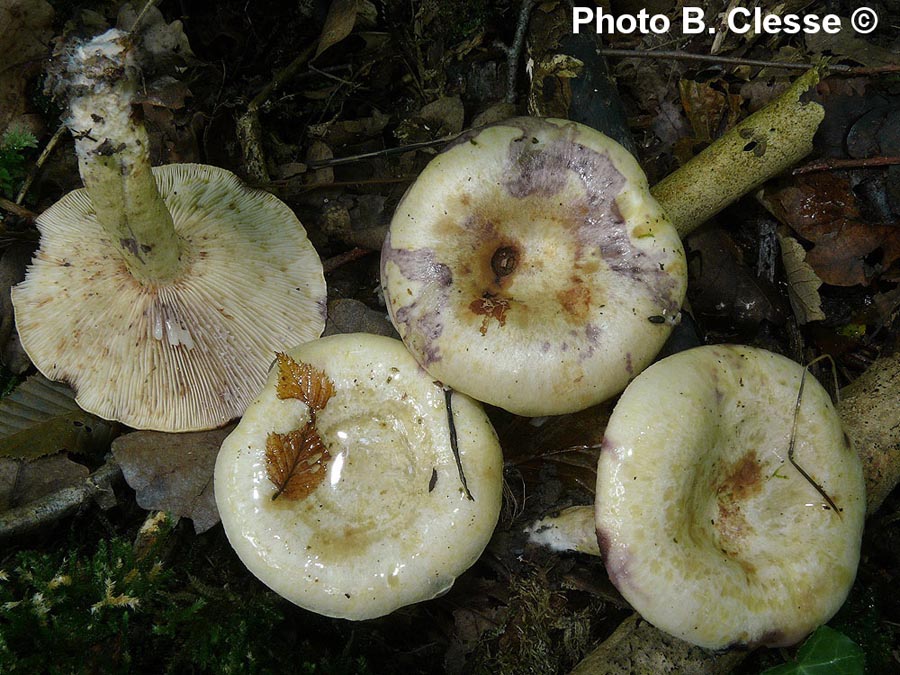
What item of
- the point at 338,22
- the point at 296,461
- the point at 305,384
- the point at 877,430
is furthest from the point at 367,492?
the point at 338,22

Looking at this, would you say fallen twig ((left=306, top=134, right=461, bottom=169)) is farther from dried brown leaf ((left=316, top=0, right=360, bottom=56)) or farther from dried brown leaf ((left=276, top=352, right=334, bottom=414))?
dried brown leaf ((left=276, top=352, right=334, bottom=414))

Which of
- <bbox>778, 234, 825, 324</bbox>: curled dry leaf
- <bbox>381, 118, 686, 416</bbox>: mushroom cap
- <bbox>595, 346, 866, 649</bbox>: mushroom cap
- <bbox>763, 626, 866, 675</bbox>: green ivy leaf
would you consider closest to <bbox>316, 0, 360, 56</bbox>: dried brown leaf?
<bbox>381, 118, 686, 416</bbox>: mushroom cap

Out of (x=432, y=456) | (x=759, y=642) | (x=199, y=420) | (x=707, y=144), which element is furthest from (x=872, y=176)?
(x=199, y=420)

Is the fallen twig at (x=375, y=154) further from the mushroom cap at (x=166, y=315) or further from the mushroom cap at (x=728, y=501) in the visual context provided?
the mushroom cap at (x=728, y=501)

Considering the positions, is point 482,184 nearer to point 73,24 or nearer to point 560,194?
point 560,194

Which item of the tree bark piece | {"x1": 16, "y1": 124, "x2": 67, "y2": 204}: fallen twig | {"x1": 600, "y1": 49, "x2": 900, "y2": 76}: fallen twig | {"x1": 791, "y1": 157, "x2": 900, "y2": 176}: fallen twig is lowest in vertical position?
the tree bark piece

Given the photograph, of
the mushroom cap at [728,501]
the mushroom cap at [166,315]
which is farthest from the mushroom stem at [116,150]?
the mushroom cap at [728,501]
